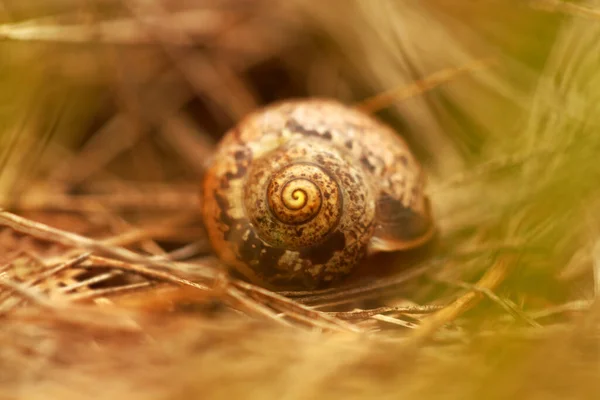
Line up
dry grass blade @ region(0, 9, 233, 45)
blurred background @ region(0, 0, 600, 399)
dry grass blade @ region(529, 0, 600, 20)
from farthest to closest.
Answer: dry grass blade @ region(0, 9, 233, 45) → dry grass blade @ region(529, 0, 600, 20) → blurred background @ region(0, 0, 600, 399)

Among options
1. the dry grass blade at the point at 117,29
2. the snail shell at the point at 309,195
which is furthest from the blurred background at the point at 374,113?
→ the snail shell at the point at 309,195

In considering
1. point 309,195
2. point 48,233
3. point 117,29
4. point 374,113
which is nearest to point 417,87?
point 374,113

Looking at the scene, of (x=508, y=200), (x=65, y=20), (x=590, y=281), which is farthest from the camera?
(x=65, y=20)

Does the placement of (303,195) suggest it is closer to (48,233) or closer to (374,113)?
(48,233)

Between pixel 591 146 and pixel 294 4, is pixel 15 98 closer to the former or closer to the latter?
pixel 294 4

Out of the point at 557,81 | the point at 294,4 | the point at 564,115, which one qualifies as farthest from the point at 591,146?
the point at 294,4

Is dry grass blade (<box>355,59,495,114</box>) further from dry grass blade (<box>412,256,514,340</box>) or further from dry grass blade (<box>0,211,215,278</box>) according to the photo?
dry grass blade (<box>0,211,215,278</box>)

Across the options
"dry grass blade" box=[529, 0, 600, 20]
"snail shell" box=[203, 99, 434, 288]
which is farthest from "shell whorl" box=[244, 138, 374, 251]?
"dry grass blade" box=[529, 0, 600, 20]
